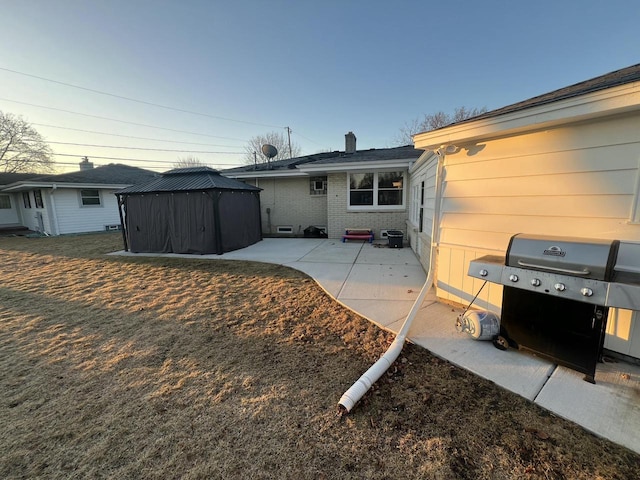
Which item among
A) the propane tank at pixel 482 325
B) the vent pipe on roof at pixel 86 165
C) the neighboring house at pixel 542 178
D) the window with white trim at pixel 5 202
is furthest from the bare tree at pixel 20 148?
the propane tank at pixel 482 325

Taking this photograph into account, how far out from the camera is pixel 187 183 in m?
8.98

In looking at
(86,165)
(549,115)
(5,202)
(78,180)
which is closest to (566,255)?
(549,115)

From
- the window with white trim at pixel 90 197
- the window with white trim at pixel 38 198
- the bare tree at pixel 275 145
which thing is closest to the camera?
the window with white trim at pixel 38 198

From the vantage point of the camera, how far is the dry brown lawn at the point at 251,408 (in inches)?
64.6

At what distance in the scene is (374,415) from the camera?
2045 millimetres

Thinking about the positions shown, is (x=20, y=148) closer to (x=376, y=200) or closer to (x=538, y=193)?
(x=376, y=200)

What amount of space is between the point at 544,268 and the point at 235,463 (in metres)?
3.05

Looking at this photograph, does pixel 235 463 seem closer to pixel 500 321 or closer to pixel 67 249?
pixel 500 321

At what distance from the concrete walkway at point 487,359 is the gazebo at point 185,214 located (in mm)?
3932

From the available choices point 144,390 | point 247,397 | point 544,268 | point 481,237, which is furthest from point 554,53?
point 144,390

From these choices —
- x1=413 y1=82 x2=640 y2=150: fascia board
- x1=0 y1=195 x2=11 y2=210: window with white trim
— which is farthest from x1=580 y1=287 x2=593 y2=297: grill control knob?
x1=0 y1=195 x2=11 y2=210: window with white trim

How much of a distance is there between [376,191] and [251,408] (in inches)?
367

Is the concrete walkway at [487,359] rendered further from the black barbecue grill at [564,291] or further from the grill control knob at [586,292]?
the grill control knob at [586,292]

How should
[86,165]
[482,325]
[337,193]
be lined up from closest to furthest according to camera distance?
[482,325], [337,193], [86,165]
